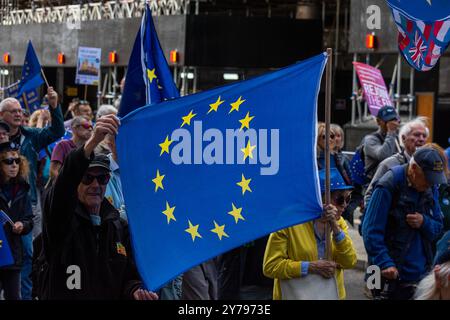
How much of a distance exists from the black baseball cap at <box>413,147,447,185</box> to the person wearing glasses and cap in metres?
3.31

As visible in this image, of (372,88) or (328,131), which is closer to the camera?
(328,131)

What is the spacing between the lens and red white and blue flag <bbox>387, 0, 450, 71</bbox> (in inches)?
269

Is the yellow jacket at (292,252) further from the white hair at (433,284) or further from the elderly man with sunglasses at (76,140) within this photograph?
the elderly man with sunglasses at (76,140)

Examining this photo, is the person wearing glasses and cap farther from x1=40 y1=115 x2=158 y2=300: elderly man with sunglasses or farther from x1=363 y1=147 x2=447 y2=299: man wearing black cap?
x1=363 y1=147 x2=447 y2=299: man wearing black cap

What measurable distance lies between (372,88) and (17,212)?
6.83 metres

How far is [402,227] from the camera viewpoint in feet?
22.7

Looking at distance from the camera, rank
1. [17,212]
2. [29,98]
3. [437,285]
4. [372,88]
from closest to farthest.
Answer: [437,285]
[17,212]
[372,88]
[29,98]

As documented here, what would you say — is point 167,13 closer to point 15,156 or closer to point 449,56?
point 449,56

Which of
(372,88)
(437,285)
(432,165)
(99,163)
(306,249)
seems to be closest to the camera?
(437,285)

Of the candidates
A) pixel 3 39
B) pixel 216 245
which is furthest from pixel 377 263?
pixel 3 39

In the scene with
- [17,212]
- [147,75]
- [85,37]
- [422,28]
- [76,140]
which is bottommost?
[17,212]

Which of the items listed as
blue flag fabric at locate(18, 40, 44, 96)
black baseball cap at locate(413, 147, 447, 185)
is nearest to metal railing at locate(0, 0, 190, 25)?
blue flag fabric at locate(18, 40, 44, 96)

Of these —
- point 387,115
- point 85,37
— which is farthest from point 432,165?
point 85,37

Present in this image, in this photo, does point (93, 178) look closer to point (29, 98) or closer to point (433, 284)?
point (433, 284)
